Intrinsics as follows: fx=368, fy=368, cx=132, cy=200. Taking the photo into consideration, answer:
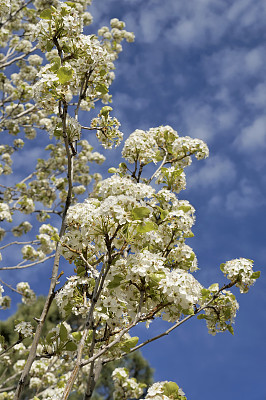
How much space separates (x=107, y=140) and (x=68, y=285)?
1.94 metres

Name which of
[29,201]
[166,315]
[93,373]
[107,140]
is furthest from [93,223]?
[29,201]

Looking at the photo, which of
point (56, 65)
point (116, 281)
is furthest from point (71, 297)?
point (56, 65)

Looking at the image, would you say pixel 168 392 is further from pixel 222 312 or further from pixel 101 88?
pixel 101 88

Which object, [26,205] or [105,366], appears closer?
[26,205]

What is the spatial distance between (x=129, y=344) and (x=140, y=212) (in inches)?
47.9

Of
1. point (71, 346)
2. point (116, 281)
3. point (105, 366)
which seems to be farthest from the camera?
point (105, 366)

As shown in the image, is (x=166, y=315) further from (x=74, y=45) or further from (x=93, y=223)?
(x=74, y=45)

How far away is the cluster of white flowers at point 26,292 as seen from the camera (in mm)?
9484

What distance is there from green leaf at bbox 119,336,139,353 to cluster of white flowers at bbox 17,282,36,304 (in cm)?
705

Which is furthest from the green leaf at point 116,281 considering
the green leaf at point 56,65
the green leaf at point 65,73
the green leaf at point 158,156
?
the green leaf at point 158,156

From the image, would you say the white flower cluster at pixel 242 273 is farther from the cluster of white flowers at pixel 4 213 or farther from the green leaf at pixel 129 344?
the cluster of white flowers at pixel 4 213

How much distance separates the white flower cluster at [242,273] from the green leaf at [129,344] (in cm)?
137

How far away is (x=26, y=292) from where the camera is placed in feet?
31.4

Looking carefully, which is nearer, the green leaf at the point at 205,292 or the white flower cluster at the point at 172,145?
the green leaf at the point at 205,292
